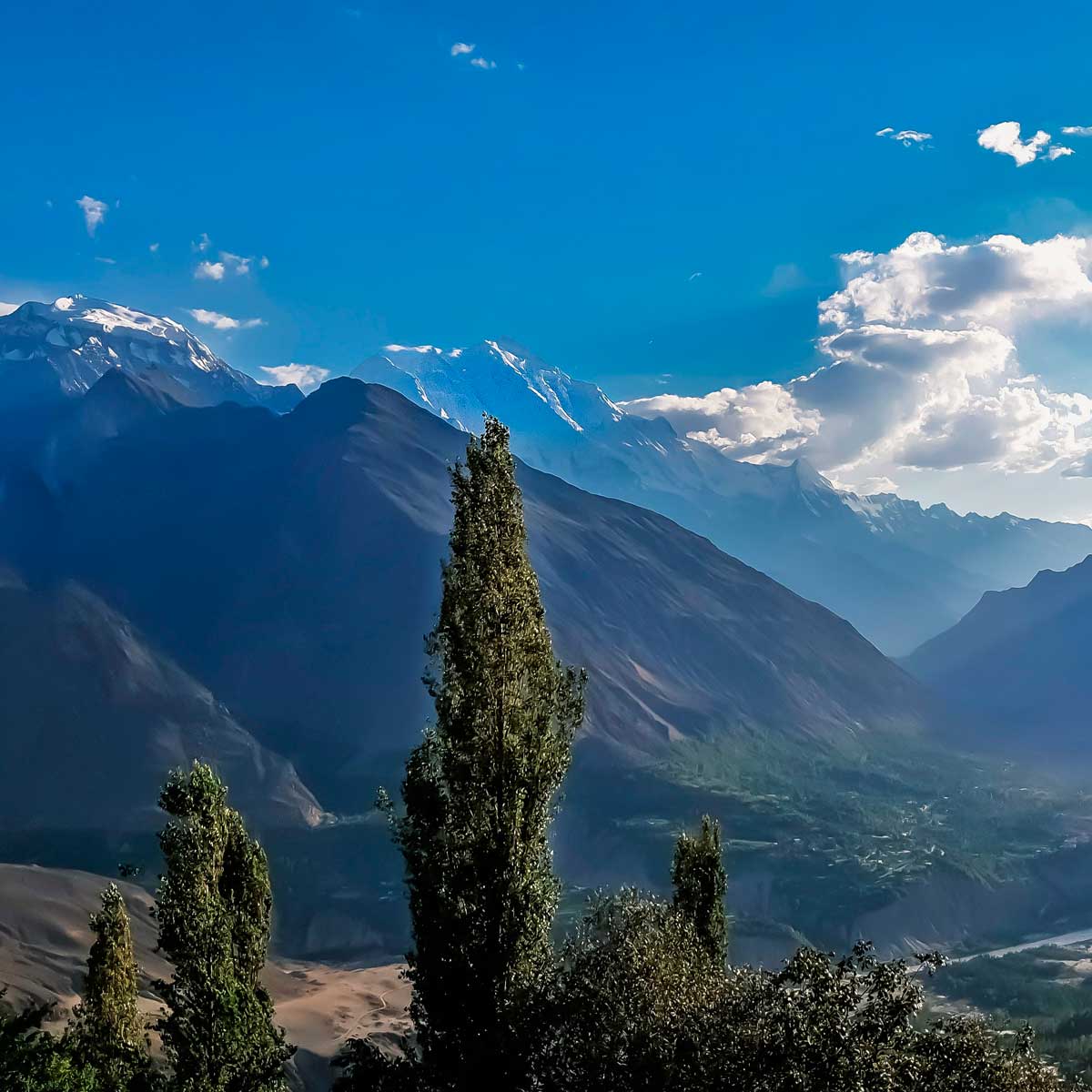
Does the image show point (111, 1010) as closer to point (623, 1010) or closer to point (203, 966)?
point (203, 966)

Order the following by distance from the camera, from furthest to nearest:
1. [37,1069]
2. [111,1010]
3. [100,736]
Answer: [100,736]
[111,1010]
[37,1069]

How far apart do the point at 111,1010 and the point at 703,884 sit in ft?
68.1

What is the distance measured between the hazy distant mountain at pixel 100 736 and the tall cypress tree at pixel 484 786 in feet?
508

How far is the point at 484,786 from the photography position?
67.5 feet

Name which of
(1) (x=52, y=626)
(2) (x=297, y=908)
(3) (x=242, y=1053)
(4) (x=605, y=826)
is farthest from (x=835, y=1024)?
(1) (x=52, y=626)

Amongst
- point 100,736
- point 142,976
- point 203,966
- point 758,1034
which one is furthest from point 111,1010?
point 100,736

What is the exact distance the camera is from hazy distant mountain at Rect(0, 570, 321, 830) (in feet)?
535

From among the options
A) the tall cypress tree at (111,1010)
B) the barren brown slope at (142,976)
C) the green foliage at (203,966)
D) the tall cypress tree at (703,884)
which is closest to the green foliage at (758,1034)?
the green foliage at (203,966)

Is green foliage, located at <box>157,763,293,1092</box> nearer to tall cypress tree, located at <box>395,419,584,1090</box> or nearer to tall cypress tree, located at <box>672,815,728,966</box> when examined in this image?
tall cypress tree, located at <box>395,419,584,1090</box>

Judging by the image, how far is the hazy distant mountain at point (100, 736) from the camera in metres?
163

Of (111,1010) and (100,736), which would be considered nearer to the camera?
(111,1010)

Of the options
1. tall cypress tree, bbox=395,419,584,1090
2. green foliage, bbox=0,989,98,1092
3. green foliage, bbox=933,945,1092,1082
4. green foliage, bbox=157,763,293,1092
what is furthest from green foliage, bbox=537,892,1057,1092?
green foliage, bbox=933,945,1092,1082

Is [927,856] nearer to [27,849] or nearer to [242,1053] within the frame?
[27,849]

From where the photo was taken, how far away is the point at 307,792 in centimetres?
17825
